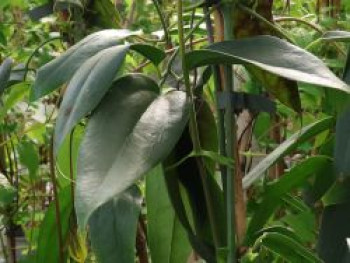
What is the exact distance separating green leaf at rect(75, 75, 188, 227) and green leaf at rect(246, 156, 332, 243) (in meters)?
0.17

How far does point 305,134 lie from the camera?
26.1 inches

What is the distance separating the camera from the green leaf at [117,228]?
0.56m

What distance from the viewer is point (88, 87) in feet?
1.62

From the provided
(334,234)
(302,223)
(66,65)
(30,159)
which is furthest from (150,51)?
(30,159)

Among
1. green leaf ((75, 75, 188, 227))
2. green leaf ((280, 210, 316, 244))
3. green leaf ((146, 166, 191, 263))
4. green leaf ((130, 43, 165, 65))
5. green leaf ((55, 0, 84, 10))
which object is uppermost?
green leaf ((55, 0, 84, 10))

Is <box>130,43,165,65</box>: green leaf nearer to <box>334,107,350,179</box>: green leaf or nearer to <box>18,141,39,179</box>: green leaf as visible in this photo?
<box>334,107,350,179</box>: green leaf

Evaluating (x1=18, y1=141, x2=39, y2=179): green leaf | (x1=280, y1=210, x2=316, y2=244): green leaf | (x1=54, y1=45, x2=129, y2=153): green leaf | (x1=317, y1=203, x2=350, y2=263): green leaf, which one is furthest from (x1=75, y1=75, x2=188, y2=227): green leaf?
(x1=18, y1=141, x2=39, y2=179): green leaf

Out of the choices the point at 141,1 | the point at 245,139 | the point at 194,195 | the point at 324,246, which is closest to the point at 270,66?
the point at 194,195

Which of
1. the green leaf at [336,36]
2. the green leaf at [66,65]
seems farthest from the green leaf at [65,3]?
the green leaf at [336,36]

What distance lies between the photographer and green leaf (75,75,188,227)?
0.43 meters

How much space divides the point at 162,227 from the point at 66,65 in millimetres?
193

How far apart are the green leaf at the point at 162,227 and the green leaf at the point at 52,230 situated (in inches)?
5.9

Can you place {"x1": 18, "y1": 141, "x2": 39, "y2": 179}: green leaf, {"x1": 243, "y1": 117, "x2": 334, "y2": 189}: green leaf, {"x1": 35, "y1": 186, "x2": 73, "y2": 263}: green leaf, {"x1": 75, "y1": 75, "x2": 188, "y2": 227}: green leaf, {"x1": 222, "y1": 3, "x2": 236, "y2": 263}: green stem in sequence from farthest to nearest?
{"x1": 18, "y1": 141, "x2": 39, "y2": 179}: green leaf, {"x1": 35, "y1": 186, "x2": 73, "y2": 263}: green leaf, {"x1": 243, "y1": 117, "x2": 334, "y2": 189}: green leaf, {"x1": 222, "y1": 3, "x2": 236, "y2": 263}: green stem, {"x1": 75, "y1": 75, "x2": 188, "y2": 227}: green leaf

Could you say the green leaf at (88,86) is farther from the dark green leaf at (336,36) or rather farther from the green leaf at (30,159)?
the green leaf at (30,159)
